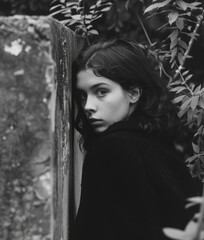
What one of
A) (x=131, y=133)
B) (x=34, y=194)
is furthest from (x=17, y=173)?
(x=131, y=133)

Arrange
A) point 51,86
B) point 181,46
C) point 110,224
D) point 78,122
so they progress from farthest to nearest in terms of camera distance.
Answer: point 181,46, point 78,122, point 110,224, point 51,86

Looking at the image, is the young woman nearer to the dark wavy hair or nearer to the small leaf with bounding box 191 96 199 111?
the dark wavy hair

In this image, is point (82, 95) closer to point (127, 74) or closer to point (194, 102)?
point (127, 74)

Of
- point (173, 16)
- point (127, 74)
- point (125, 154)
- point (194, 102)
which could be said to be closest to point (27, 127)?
point (125, 154)

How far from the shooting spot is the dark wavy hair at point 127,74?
2328 mm

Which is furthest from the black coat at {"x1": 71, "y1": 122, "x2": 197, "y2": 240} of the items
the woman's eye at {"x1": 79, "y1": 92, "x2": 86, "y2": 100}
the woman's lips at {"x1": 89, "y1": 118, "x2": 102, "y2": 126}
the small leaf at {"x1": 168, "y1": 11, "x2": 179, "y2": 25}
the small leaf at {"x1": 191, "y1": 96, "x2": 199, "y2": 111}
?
the small leaf at {"x1": 168, "y1": 11, "x2": 179, "y2": 25}

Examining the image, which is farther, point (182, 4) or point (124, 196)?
point (182, 4)

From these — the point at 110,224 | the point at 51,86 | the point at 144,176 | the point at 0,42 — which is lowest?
the point at 110,224

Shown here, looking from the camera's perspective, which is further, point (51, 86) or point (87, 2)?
point (87, 2)

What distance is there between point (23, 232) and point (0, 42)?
21.3 inches

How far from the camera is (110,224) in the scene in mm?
2055

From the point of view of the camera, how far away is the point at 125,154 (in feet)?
6.86

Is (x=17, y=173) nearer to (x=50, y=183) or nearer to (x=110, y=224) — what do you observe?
(x=50, y=183)

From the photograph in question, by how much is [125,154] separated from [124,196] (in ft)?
0.52
